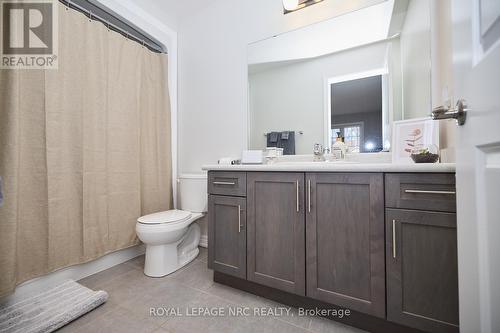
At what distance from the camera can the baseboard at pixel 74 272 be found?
4.33 feet

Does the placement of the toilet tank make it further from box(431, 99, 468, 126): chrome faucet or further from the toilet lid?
box(431, 99, 468, 126): chrome faucet

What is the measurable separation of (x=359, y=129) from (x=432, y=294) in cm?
101

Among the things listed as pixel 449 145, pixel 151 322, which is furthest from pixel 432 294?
pixel 151 322

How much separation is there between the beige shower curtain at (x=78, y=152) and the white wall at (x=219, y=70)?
337 mm

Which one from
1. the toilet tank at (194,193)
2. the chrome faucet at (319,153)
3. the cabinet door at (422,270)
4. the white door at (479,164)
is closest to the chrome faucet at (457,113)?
the white door at (479,164)

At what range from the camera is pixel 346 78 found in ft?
5.18

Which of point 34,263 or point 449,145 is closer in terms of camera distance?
point 449,145

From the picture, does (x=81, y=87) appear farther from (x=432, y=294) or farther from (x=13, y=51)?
(x=432, y=294)

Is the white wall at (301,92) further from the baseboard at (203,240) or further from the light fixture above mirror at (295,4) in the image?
the baseboard at (203,240)

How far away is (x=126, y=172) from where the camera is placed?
184 cm

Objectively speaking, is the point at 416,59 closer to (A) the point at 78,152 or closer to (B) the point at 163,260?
(B) the point at 163,260

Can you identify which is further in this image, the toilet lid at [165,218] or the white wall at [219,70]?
the white wall at [219,70]

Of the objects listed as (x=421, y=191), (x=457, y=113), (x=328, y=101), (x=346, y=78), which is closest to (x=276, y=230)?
(x=421, y=191)

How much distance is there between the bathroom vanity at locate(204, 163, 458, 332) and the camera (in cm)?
89
